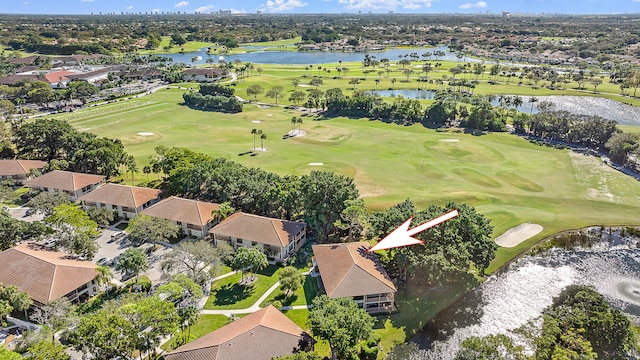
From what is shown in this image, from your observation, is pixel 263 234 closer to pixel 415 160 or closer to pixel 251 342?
pixel 251 342

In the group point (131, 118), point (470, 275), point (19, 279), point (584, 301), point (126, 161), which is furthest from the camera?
point (131, 118)

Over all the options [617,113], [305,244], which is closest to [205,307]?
[305,244]

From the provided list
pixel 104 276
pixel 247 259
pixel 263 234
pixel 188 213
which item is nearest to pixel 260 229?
pixel 263 234

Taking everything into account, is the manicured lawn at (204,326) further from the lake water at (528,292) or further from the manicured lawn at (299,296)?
the lake water at (528,292)

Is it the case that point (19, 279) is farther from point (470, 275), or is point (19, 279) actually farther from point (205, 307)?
point (470, 275)

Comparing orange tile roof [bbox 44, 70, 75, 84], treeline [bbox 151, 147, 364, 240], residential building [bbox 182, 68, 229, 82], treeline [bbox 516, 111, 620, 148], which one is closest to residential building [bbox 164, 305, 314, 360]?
treeline [bbox 151, 147, 364, 240]

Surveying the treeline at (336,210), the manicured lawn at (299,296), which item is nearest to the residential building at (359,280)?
the manicured lawn at (299,296)

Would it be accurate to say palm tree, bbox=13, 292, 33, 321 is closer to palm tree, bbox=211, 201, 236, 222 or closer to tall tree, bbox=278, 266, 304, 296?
palm tree, bbox=211, 201, 236, 222
